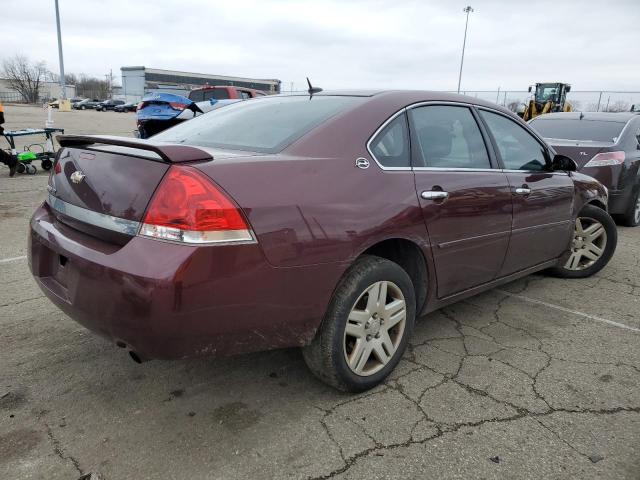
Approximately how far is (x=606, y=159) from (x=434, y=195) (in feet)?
15.9

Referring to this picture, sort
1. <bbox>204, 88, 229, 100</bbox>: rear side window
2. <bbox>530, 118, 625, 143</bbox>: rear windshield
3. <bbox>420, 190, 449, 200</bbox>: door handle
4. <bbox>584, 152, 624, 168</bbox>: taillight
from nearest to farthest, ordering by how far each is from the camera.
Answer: <bbox>420, 190, 449, 200</bbox>: door handle, <bbox>584, 152, 624, 168</bbox>: taillight, <bbox>530, 118, 625, 143</bbox>: rear windshield, <bbox>204, 88, 229, 100</bbox>: rear side window

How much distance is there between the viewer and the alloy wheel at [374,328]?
2.50 m

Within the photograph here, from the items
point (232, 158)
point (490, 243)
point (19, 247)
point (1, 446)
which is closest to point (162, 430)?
point (1, 446)

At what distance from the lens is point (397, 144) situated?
8.95 ft

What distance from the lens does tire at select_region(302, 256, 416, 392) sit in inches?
93.8

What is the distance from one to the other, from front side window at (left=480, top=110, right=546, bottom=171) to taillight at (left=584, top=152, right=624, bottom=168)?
3.08 m

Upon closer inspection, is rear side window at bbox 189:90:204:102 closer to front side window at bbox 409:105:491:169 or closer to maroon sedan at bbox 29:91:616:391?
maroon sedan at bbox 29:91:616:391

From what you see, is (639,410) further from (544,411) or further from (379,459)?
(379,459)

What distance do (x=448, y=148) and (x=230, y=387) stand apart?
191 centimetres

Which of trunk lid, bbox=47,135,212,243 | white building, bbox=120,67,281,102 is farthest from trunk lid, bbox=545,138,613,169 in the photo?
white building, bbox=120,67,281,102

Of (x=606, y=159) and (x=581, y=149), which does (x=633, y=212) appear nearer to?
(x=606, y=159)

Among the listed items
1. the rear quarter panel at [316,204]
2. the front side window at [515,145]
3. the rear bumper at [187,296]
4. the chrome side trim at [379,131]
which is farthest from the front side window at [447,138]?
the rear bumper at [187,296]

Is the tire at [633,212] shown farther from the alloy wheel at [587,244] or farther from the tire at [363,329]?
the tire at [363,329]

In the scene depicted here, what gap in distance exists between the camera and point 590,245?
15.1 ft
